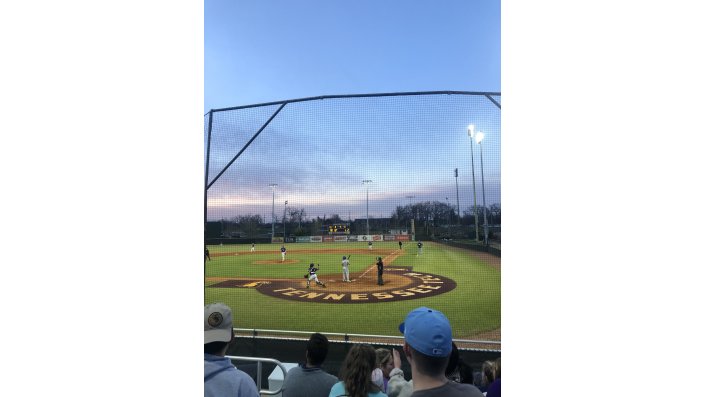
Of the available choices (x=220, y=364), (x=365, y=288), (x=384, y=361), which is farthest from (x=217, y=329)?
(x=365, y=288)

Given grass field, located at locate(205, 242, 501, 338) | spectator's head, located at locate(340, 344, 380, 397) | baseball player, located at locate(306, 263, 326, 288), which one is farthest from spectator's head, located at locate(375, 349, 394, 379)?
Answer: baseball player, located at locate(306, 263, 326, 288)

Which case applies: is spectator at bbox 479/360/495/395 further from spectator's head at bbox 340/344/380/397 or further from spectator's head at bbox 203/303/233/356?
spectator's head at bbox 203/303/233/356

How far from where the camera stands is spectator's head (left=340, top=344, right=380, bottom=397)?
3.65 ft

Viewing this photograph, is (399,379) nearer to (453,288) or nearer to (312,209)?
(312,209)

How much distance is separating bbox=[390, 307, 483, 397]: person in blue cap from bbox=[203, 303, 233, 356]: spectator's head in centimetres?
61

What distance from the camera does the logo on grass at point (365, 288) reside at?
19.7ft

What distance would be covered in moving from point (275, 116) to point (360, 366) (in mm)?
4717

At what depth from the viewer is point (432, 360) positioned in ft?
3.00

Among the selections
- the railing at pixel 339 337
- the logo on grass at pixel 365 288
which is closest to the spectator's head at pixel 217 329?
the railing at pixel 339 337

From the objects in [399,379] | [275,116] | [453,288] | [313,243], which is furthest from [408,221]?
[399,379]

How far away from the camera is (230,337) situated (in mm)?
1149

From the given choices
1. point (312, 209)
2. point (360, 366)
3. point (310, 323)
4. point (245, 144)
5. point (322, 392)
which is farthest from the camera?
point (312, 209)

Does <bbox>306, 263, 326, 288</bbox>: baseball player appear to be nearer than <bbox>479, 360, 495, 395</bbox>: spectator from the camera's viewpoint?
No

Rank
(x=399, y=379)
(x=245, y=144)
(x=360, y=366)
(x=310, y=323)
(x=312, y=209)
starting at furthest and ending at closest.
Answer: (x=312, y=209) → (x=245, y=144) → (x=310, y=323) → (x=399, y=379) → (x=360, y=366)
